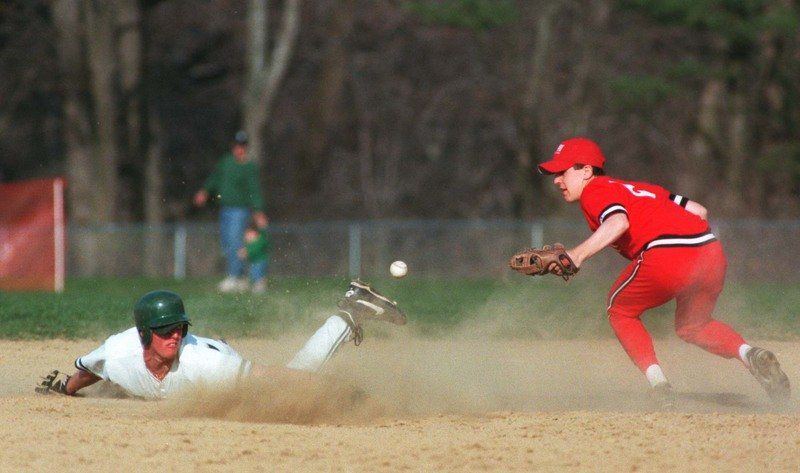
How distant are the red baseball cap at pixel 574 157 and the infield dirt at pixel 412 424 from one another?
4.55 feet

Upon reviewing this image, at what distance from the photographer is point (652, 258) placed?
281 inches

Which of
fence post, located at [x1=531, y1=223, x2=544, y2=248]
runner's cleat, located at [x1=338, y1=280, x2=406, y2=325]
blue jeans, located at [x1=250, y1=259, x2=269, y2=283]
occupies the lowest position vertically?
blue jeans, located at [x1=250, y1=259, x2=269, y2=283]

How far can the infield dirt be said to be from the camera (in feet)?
18.9

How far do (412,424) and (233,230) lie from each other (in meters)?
9.14

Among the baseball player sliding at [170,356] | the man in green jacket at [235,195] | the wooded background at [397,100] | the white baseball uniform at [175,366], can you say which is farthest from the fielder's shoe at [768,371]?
the wooded background at [397,100]

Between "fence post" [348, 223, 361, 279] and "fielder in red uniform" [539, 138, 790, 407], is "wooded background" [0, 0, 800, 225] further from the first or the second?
"fielder in red uniform" [539, 138, 790, 407]

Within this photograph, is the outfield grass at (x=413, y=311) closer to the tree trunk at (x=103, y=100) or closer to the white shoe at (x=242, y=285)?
the white shoe at (x=242, y=285)

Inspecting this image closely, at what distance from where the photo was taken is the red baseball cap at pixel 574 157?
729cm

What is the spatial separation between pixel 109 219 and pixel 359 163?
36.8 feet

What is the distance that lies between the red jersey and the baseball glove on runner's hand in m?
0.41

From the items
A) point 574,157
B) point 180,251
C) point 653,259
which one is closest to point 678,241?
point 653,259

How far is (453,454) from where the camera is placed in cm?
592

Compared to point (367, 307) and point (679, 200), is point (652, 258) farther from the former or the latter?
point (367, 307)

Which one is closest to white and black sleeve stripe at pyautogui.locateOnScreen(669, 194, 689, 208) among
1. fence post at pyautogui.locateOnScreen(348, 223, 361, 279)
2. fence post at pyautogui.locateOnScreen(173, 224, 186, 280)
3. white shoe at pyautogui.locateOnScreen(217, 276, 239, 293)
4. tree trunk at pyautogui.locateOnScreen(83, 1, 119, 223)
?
white shoe at pyautogui.locateOnScreen(217, 276, 239, 293)
